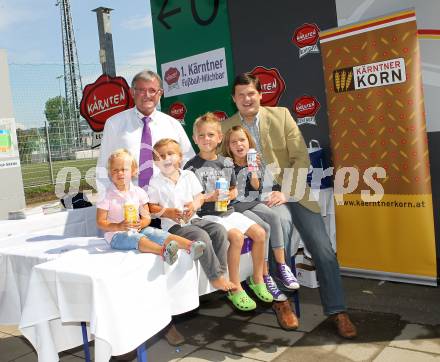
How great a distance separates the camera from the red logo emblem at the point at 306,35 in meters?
5.21

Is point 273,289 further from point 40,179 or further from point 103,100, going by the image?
point 40,179

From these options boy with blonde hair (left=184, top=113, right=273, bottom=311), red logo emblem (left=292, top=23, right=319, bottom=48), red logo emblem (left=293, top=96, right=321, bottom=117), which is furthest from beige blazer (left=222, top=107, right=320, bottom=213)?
red logo emblem (left=292, top=23, right=319, bottom=48)

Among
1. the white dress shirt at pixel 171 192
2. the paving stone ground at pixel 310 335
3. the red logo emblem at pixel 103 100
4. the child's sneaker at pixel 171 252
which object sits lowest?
the paving stone ground at pixel 310 335

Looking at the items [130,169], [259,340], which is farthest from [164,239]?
[259,340]

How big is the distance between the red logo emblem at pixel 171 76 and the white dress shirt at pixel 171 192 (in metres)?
3.83

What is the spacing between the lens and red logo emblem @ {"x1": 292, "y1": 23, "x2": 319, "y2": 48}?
205 inches

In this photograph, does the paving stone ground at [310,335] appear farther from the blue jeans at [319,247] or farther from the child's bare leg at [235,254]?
the child's bare leg at [235,254]

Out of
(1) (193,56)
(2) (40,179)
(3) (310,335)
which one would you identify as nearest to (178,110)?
(1) (193,56)

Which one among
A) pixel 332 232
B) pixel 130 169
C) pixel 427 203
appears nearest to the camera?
pixel 130 169

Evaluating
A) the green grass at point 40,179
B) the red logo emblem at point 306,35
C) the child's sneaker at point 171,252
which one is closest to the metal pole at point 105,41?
the red logo emblem at point 306,35

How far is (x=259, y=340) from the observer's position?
3598mm

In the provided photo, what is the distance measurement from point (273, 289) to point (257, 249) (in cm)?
35

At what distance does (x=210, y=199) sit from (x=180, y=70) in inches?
150

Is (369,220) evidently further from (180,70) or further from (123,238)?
(180,70)
